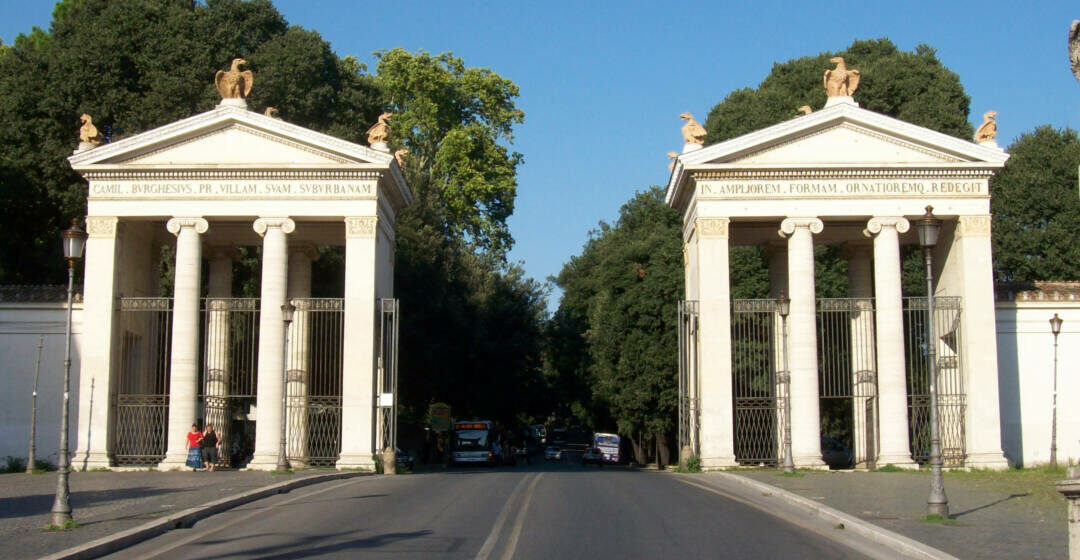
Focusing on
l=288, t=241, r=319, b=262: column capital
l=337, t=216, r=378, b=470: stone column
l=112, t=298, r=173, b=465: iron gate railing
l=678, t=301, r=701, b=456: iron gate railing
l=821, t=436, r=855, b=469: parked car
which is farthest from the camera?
l=821, t=436, r=855, b=469: parked car

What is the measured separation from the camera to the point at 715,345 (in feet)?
114

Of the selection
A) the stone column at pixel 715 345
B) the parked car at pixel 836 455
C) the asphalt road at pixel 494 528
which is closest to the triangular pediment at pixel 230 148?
the stone column at pixel 715 345

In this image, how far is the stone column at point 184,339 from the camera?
34469 mm

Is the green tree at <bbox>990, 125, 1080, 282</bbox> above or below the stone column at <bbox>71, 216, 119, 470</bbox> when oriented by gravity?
above

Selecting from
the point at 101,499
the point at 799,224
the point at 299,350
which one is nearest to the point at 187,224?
the point at 299,350

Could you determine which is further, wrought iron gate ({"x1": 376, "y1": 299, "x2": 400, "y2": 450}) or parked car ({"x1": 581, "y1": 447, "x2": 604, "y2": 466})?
parked car ({"x1": 581, "y1": 447, "x2": 604, "y2": 466})

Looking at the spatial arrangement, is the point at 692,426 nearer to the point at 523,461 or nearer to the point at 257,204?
the point at 257,204

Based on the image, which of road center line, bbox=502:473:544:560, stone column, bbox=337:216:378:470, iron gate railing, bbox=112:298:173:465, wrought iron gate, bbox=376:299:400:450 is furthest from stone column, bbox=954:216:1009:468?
iron gate railing, bbox=112:298:173:465

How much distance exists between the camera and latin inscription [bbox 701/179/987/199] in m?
35.2

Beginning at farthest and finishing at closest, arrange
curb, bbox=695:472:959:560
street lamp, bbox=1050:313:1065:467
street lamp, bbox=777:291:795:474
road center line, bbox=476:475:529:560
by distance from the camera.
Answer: street lamp, bbox=1050:313:1065:467 → street lamp, bbox=777:291:795:474 → curb, bbox=695:472:959:560 → road center line, bbox=476:475:529:560

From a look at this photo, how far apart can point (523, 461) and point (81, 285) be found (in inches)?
1675

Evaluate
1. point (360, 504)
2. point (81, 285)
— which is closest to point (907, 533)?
point (360, 504)

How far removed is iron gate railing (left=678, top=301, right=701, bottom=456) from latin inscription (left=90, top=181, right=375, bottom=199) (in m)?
10.8

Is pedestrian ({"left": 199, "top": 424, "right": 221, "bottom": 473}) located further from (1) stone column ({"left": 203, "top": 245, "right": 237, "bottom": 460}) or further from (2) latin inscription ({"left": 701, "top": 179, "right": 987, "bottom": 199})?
(2) latin inscription ({"left": 701, "top": 179, "right": 987, "bottom": 199})
